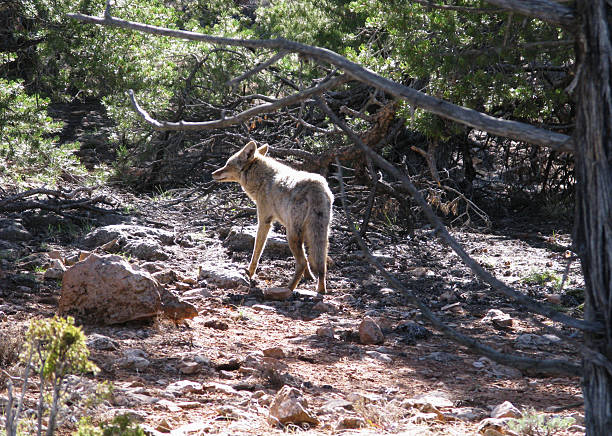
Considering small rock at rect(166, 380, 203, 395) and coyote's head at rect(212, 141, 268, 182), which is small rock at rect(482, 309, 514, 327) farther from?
coyote's head at rect(212, 141, 268, 182)

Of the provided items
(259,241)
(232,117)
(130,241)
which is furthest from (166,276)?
(232,117)

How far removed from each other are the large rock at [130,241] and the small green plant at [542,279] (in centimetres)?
495

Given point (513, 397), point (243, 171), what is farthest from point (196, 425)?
point (243, 171)

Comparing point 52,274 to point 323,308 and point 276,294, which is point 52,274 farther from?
point 323,308

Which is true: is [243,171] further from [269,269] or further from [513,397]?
A: [513,397]

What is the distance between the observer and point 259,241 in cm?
862

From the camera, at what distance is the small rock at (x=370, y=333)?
621cm

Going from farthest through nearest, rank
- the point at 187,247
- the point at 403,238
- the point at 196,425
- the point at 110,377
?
the point at 403,238, the point at 187,247, the point at 110,377, the point at 196,425

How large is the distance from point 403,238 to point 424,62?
3711 mm

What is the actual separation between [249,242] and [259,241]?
93 cm

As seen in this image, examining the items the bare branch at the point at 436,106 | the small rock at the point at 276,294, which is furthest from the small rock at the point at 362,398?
the small rock at the point at 276,294

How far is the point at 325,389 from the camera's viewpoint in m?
4.83

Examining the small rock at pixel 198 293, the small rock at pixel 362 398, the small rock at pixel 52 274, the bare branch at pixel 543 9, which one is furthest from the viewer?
the small rock at pixel 198 293

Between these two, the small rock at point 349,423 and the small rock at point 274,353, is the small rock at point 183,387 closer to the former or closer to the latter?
the small rock at point 274,353
